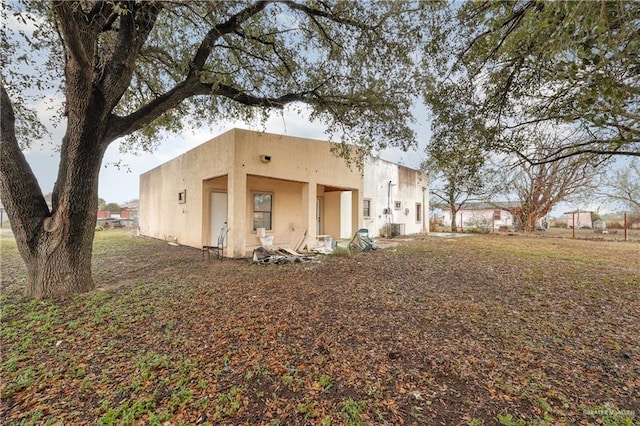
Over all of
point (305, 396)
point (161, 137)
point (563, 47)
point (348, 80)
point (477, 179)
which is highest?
point (348, 80)

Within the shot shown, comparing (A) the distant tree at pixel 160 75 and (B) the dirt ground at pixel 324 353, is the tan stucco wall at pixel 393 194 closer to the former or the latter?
(A) the distant tree at pixel 160 75

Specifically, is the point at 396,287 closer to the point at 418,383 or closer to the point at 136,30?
the point at 418,383

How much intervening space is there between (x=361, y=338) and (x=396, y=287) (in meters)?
2.25

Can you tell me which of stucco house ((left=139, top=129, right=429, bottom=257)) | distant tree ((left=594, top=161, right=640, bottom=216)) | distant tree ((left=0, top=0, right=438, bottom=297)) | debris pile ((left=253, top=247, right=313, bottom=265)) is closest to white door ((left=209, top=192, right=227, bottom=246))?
stucco house ((left=139, top=129, right=429, bottom=257))

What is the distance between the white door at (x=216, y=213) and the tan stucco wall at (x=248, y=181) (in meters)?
0.22

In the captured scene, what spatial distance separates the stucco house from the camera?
25.4 ft

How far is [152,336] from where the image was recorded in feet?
10.2

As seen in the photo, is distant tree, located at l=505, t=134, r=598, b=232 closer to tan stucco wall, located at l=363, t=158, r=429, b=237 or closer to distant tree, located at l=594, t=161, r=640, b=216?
distant tree, located at l=594, t=161, r=640, b=216

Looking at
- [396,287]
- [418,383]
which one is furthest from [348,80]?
[418,383]

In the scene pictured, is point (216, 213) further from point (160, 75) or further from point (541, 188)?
point (541, 188)

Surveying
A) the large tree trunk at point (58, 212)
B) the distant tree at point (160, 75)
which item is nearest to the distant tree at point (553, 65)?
the distant tree at point (160, 75)

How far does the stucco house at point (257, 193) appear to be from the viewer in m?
7.75

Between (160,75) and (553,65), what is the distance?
24.6 feet

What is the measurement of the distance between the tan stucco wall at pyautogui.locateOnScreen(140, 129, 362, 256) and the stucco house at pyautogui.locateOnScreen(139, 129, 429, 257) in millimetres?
28
